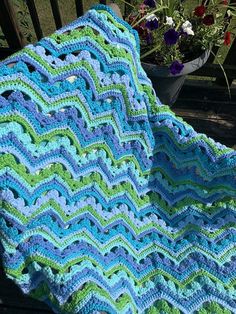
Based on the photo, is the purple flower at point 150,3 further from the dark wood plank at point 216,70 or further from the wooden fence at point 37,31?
the dark wood plank at point 216,70

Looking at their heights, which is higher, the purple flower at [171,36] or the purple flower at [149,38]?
the purple flower at [171,36]

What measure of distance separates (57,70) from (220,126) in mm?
1178

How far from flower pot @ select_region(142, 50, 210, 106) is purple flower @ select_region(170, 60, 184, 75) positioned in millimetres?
35

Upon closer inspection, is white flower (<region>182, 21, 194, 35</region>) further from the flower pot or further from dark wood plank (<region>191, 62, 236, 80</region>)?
dark wood plank (<region>191, 62, 236, 80</region>)

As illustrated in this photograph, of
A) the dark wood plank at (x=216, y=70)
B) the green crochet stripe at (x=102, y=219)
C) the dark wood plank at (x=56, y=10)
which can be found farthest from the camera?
the dark wood plank at (x=216, y=70)

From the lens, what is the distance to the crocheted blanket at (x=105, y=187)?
3.21 ft

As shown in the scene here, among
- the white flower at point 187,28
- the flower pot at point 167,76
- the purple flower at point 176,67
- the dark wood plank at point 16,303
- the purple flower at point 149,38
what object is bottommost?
the dark wood plank at point 16,303

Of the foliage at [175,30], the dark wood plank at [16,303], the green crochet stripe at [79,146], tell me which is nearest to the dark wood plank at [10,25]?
the foliage at [175,30]

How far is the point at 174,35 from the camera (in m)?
1.41

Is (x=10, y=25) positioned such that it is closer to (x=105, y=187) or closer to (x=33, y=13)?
(x=33, y=13)

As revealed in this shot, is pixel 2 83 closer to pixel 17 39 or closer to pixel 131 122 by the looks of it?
pixel 131 122

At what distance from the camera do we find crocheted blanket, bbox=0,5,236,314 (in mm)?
978

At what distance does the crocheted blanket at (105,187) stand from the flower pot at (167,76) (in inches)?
10.1

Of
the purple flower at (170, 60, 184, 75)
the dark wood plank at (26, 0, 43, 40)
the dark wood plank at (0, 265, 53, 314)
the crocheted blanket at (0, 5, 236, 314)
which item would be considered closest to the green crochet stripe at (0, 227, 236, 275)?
the crocheted blanket at (0, 5, 236, 314)
